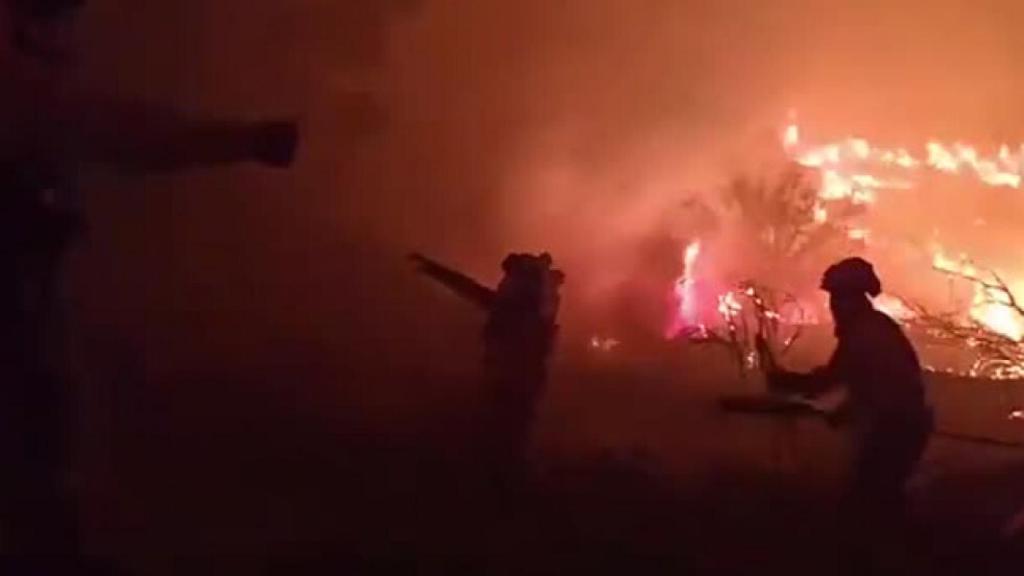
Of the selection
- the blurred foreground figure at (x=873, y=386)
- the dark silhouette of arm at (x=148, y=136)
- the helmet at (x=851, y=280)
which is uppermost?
the dark silhouette of arm at (x=148, y=136)

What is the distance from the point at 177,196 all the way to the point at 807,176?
7615mm

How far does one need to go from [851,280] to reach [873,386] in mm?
515

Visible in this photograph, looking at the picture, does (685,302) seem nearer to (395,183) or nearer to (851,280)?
(395,183)

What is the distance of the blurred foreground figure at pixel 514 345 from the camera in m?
8.16

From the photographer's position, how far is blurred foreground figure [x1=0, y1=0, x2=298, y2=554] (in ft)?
17.0

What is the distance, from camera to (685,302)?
15.3 metres

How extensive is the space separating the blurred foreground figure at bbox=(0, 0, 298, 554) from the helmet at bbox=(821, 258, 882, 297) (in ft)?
10.3

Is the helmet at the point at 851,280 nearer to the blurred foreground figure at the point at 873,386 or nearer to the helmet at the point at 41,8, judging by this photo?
the blurred foreground figure at the point at 873,386

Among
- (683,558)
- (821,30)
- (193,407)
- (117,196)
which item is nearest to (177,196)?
(117,196)

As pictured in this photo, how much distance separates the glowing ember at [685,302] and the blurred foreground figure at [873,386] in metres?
7.15

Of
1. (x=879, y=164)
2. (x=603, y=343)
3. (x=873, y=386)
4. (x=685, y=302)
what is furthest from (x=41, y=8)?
(x=879, y=164)

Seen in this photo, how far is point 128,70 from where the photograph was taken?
1318 cm

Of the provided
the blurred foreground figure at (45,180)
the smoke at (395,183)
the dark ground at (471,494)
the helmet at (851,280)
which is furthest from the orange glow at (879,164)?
the blurred foreground figure at (45,180)

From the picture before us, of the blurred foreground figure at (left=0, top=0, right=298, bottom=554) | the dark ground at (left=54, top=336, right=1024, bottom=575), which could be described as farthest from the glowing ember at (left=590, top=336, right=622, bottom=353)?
the blurred foreground figure at (left=0, top=0, right=298, bottom=554)
